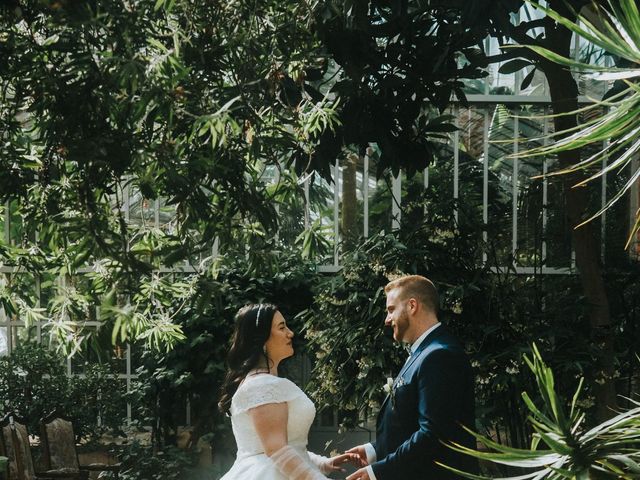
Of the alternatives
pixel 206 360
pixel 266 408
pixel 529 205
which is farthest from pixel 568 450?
pixel 206 360

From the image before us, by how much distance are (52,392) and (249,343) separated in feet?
11.8

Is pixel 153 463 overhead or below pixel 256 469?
below

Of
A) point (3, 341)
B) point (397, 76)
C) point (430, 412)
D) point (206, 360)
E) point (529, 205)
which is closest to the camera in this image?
point (430, 412)

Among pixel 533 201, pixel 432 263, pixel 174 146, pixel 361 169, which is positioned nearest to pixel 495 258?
pixel 432 263

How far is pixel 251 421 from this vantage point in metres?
4.09

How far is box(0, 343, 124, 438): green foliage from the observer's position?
741 cm

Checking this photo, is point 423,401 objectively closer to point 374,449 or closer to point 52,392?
point 374,449

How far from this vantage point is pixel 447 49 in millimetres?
4824

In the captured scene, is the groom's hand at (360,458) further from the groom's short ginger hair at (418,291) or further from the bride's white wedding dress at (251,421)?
the groom's short ginger hair at (418,291)

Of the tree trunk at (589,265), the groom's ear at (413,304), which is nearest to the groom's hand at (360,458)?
the groom's ear at (413,304)

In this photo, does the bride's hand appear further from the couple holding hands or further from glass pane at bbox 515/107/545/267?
glass pane at bbox 515/107/545/267

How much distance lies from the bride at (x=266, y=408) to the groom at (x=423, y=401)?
0.84 feet

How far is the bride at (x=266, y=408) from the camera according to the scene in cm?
400

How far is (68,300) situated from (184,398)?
13.5 ft
